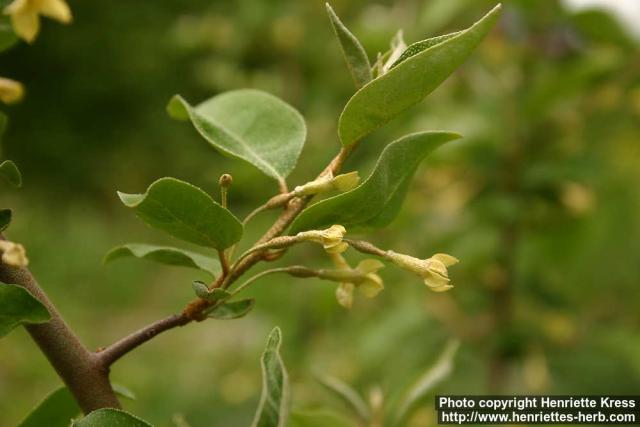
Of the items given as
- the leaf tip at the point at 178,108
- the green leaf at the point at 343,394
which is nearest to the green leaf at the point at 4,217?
the leaf tip at the point at 178,108

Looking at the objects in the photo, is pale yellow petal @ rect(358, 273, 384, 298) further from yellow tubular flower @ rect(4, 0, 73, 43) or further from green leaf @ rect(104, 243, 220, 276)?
yellow tubular flower @ rect(4, 0, 73, 43)

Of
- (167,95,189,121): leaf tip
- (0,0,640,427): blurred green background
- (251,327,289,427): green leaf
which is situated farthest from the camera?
(0,0,640,427): blurred green background

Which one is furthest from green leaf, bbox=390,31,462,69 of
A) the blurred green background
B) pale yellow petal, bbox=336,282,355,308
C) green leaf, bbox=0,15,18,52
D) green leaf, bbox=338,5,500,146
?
the blurred green background

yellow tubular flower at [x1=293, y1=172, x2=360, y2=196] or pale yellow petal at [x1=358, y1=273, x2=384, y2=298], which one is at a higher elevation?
yellow tubular flower at [x1=293, y1=172, x2=360, y2=196]

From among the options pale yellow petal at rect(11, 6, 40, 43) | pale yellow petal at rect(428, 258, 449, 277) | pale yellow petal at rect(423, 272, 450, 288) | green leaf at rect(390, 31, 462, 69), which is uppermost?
pale yellow petal at rect(11, 6, 40, 43)

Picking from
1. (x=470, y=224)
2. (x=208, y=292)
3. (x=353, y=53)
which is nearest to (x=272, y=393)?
(x=208, y=292)

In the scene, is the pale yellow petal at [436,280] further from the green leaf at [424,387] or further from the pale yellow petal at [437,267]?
the green leaf at [424,387]

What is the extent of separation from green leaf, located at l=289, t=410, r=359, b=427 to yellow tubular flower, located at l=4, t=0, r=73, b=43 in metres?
0.24

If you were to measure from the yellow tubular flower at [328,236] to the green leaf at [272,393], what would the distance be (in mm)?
47

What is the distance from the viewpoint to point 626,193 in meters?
1.28

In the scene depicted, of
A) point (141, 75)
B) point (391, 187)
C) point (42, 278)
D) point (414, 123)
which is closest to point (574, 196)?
point (414, 123)

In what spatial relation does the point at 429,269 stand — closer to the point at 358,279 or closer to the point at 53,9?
the point at 358,279

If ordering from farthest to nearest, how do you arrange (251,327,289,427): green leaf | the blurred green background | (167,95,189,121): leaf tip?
1. the blurred green background
2. (167,95,189,121): leaf tip
3. (251,327,289,427): green leaf

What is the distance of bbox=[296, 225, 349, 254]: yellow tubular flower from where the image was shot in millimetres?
336
